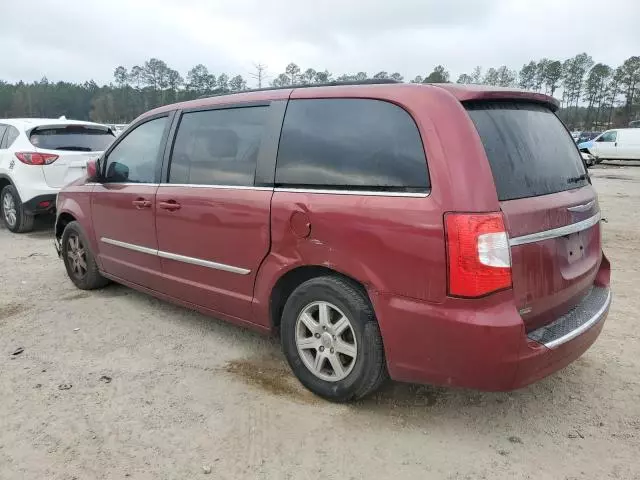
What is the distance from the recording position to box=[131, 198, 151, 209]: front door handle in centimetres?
400

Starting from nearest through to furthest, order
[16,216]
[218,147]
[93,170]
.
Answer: [218,147]
[93,170]
[16,216]

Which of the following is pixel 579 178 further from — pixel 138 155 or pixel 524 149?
pixel 138 155

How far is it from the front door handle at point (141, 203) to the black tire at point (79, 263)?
3.62ft

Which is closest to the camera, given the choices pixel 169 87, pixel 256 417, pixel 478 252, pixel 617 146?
pixel 478 252

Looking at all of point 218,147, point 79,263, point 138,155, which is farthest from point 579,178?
point 79,263

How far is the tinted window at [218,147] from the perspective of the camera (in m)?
3.34

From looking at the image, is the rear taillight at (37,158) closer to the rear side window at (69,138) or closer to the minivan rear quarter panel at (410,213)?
the rear side window at (69,138)

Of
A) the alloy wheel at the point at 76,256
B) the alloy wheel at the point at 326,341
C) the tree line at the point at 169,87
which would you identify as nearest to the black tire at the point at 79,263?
the alloy wheel at the point at 76,256

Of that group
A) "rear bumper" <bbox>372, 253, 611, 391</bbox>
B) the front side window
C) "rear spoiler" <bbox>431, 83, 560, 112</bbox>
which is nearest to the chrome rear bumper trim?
"rear bumper" <bbox>372, 253, 611, 391</bbox>

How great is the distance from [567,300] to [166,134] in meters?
2.99

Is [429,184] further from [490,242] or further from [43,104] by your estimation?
[43,104]

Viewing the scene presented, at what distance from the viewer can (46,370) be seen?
137 inches

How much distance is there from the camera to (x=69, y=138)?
801cm

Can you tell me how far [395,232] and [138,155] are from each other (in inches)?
105
